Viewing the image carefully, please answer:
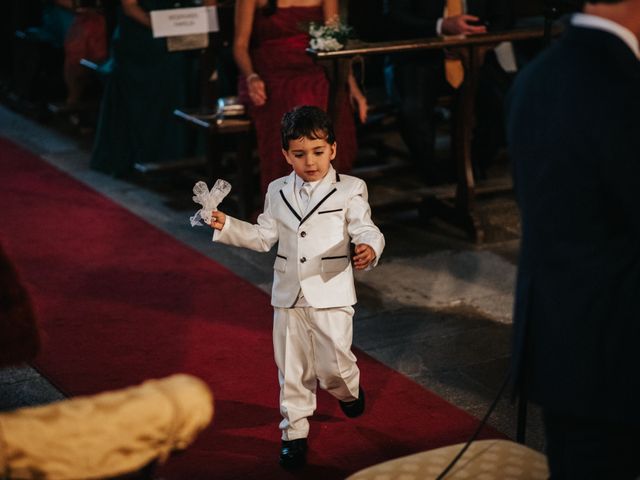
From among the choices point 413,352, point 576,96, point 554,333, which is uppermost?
point 576,96

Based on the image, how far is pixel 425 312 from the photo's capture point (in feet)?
18.6

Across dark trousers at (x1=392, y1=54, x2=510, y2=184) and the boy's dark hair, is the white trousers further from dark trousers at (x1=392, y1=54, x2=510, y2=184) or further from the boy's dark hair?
dark trousers at (x1=392, y1=54, x2=510, y2=184)

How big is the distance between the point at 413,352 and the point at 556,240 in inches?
104

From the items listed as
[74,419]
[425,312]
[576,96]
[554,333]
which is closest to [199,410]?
[74,419]

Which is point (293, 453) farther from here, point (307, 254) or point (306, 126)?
point (306, 126)

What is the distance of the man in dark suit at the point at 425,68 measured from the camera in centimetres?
726

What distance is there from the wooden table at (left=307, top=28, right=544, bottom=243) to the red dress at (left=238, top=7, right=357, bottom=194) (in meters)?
0.28

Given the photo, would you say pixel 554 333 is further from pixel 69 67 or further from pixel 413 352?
pixel 69 67

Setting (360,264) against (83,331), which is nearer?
(360,264)

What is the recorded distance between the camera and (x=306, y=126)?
392cm

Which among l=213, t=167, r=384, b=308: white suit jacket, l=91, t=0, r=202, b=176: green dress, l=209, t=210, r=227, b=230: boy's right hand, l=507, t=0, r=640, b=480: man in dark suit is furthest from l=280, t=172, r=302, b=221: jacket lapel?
l=91, t=0, r=202, b=176: green dress

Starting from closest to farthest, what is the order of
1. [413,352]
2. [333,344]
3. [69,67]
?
[333,344], [413,352], [69,67]

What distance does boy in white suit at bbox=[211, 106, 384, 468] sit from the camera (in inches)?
156

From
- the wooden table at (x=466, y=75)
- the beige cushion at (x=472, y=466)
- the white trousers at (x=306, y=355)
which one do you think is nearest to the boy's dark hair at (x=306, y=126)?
the white trousers at (x=306, y=355)
